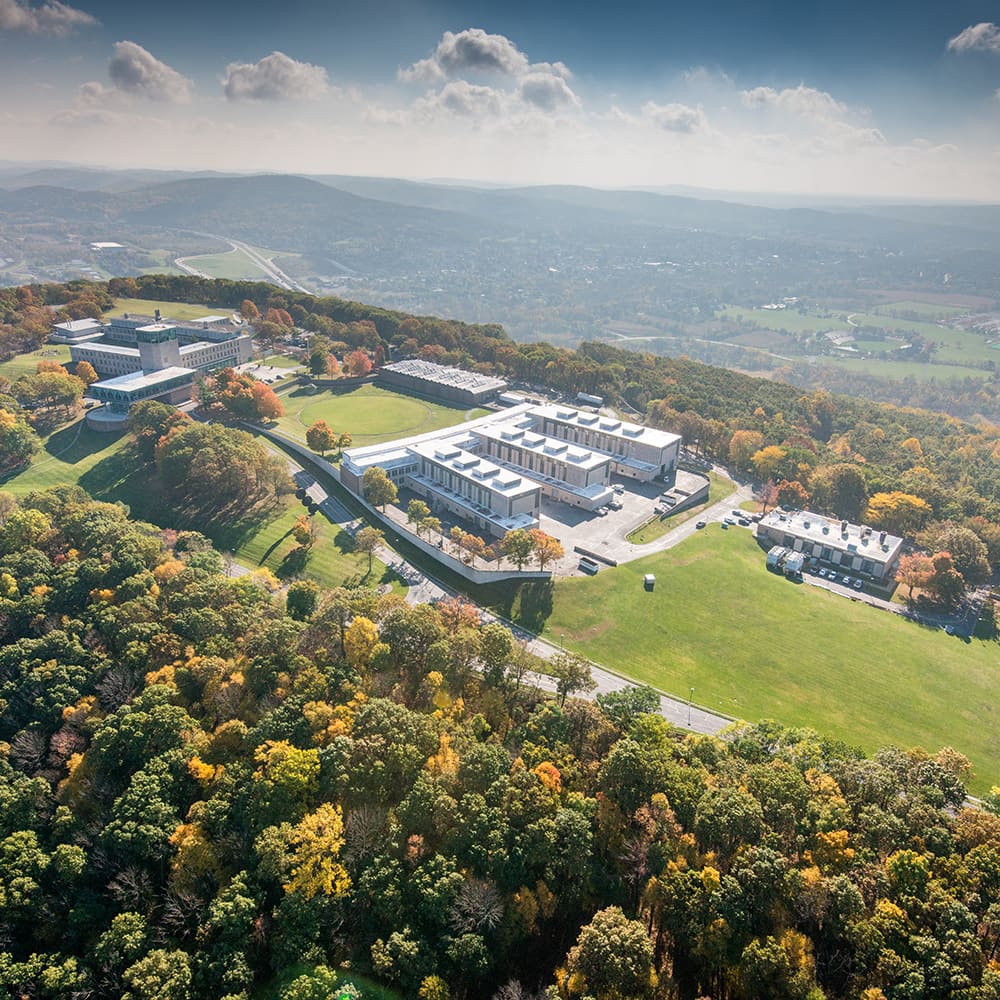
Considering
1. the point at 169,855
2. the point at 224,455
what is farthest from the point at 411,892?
the point at 224,455

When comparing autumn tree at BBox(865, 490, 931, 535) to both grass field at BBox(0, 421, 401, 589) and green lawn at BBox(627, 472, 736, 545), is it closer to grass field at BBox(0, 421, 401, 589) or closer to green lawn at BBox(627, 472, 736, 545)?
green lawn at BBox(627, 472, 736, 545)

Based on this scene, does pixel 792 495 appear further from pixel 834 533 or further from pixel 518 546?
pixel 518 546

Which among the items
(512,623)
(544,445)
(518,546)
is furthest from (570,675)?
(544,445)

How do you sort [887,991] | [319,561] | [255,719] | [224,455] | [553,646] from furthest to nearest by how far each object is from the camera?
[224,455] → [319,561] → [553,646] → [255,719] → [887,991]

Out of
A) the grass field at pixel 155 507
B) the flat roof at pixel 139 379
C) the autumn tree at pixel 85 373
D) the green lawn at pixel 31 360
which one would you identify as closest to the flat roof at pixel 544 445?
the grass field at pixel 155 507

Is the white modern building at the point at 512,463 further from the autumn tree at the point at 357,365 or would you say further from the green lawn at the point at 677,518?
the autumn tree at the point at 357,365

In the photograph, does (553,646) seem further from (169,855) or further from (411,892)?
(169,855)
